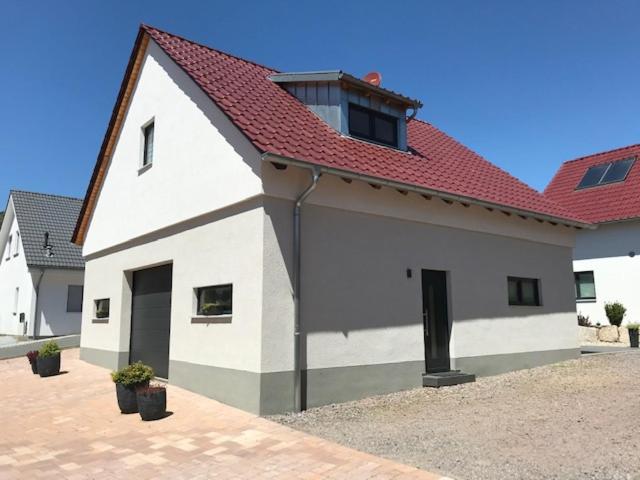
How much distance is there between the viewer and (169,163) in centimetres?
1080

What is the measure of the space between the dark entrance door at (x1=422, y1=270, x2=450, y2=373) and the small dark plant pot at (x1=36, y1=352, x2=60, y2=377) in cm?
902

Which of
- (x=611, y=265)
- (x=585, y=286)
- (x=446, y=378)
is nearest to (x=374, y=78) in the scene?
(x=446, y=378)

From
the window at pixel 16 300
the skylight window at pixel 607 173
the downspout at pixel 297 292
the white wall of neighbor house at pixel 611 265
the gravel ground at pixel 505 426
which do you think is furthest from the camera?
the window at pixel 16 300

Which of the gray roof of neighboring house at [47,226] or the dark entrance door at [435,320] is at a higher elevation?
the gray roof of neighboring house at [47,226]

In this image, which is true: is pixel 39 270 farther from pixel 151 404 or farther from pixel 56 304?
pixel 151 404

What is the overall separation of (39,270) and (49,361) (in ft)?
35.0

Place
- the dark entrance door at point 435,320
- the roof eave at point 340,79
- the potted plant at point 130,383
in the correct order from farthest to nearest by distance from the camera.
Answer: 1. the roof eave at point 340,79
2. the dark entrance door at point 435,320
3. the potted plant at point 130,383

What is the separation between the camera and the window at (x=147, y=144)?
483 inches

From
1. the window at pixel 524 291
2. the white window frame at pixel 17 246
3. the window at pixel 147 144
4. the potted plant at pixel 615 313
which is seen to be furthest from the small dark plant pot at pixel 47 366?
the potted plant at pixel 615 313

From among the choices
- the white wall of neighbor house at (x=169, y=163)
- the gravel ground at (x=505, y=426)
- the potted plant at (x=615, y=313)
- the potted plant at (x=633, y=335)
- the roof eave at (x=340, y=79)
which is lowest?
the gravel ground at (x=505, y=426)

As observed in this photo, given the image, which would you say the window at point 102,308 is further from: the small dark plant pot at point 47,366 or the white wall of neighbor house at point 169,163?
the small dark plant pot at point 47,366

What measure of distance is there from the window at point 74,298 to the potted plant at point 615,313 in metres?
21.5

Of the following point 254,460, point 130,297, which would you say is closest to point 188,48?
point 130,297

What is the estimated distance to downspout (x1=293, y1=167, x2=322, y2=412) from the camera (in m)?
7.83
